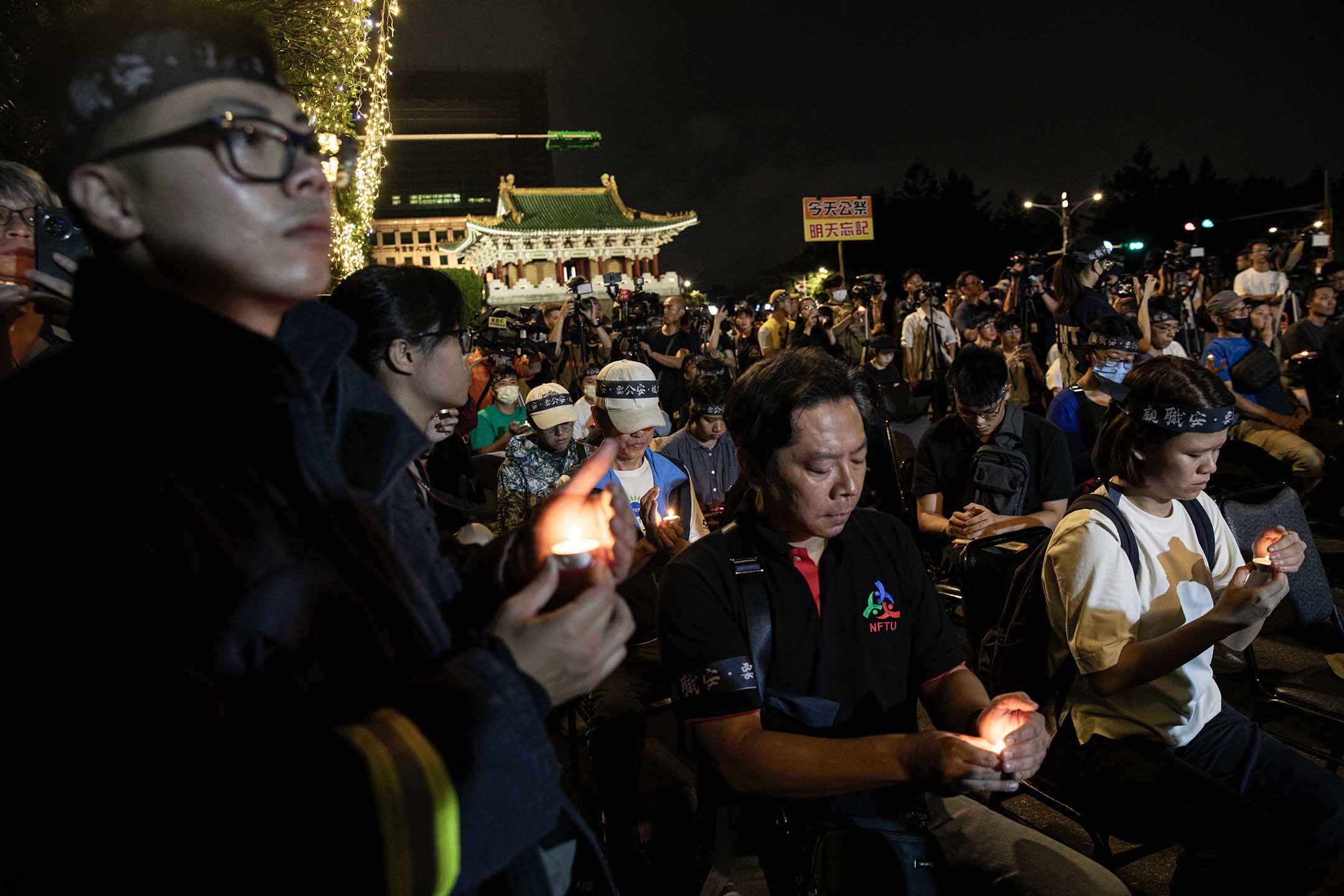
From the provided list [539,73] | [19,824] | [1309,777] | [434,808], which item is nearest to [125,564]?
[19,824]

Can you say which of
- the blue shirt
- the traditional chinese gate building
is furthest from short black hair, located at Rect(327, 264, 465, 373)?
the traditional chinese gate building

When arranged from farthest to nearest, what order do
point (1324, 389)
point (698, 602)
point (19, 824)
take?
point (1324, 389)
point (698, 602)
point (19, 824)

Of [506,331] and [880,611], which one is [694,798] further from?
[506,331]

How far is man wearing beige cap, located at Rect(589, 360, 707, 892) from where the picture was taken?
123 inches

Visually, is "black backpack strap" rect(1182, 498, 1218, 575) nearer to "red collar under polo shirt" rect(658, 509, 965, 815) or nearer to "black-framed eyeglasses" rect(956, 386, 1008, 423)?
"red collar under polo shirt" rect(658, 509, 965, 815)

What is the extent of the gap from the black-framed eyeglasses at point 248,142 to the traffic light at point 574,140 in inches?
556

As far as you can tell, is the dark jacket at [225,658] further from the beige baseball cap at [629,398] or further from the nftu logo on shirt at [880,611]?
the beige baseball cap at [629,398]

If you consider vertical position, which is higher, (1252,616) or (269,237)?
(269,237)

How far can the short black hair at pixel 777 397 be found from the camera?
2158 millimetres

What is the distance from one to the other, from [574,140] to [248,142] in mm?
14476

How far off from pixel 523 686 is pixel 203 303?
2.06 feet

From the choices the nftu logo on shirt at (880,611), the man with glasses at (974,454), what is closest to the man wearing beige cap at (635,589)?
the nftu logo on shirt at (880,611)

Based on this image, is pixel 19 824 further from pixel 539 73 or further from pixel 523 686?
pixel 539 73

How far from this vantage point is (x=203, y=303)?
0.97 meters
